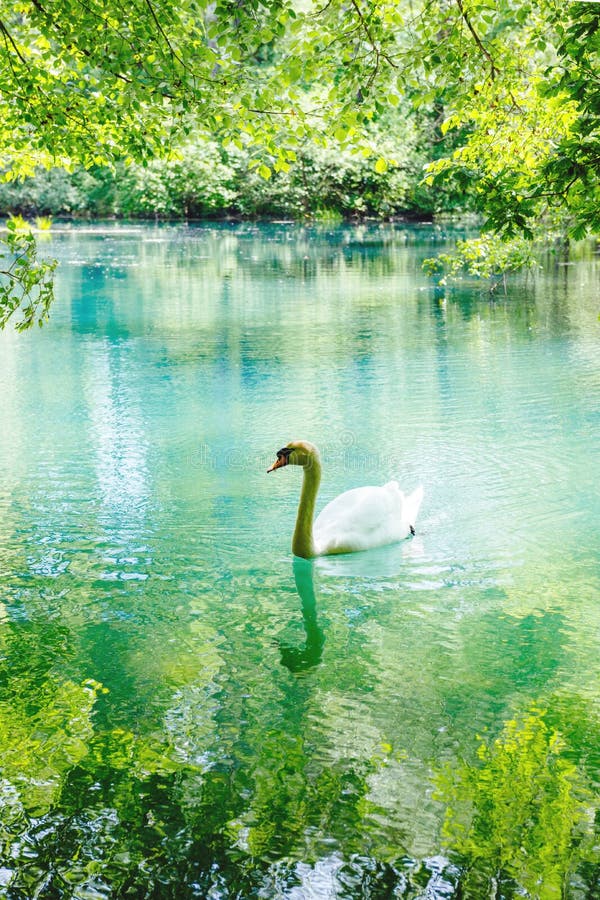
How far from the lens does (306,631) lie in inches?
268

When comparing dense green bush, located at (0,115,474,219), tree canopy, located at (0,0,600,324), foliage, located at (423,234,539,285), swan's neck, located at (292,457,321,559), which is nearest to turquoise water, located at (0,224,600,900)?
swan's neck, located at (292,457,321,559)

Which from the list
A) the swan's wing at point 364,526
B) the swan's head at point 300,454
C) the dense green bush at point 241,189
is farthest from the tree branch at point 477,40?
the dense green bush at point 241,189

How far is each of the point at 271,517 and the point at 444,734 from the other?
3.91 meters

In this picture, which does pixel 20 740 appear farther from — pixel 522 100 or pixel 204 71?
pixel 522 100

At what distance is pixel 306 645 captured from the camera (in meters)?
6.59

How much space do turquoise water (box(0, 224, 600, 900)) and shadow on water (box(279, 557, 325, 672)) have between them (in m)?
0.03

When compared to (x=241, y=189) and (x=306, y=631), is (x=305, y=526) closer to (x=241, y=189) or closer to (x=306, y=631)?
(x=306, y=631)

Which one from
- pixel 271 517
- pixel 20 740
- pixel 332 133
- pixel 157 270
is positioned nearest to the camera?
Answer: pixel 20 740

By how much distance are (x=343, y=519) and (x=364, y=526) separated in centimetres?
19

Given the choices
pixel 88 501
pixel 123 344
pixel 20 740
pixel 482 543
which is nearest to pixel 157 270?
pixel 123 344

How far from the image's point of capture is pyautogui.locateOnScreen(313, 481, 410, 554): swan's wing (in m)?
8.20

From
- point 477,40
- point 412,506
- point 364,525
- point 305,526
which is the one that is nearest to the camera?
point 477,40

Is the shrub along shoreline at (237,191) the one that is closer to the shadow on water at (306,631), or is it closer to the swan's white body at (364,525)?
the swan's white body at (364,525)

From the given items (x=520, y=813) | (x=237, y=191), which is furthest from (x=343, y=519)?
(x=237, y=191)
